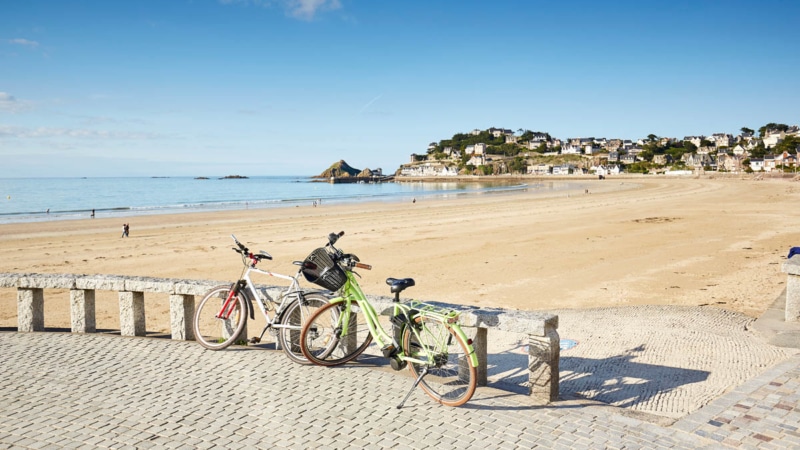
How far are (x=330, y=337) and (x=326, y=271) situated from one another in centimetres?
80

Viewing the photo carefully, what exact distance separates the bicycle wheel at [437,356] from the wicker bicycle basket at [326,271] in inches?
31.7

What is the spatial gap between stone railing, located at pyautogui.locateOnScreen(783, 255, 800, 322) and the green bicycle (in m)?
5.45

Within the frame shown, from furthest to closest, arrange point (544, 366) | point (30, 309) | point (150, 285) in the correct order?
point (30, 309) → point (150, 285) → point (544, 366)

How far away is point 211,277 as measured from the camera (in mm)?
13750

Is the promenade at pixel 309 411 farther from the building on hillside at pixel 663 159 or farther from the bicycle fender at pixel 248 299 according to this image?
the building on hillside at pixel 663 159

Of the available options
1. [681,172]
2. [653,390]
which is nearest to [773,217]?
[653,390]

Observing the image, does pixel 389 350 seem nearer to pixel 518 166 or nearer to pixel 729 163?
pixel 729 163

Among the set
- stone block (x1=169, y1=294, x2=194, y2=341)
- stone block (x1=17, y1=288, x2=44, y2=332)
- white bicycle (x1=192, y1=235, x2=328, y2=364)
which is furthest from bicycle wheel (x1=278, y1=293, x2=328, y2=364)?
stone block (x1=17, y1=288, x2=44, y2=332)

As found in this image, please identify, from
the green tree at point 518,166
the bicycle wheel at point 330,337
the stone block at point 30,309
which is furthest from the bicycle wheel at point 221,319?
the green tree at point 518,166

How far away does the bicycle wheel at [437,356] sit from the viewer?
4.48 m

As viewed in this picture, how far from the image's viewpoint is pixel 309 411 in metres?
4.32

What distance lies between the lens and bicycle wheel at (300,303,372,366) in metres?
5.25

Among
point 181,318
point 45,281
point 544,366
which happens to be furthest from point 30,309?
point 544,366

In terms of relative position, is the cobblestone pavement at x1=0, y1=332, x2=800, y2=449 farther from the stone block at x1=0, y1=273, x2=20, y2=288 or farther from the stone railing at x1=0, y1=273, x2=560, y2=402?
the stone block at x1=0, y1=273, x2=20, y2=288
